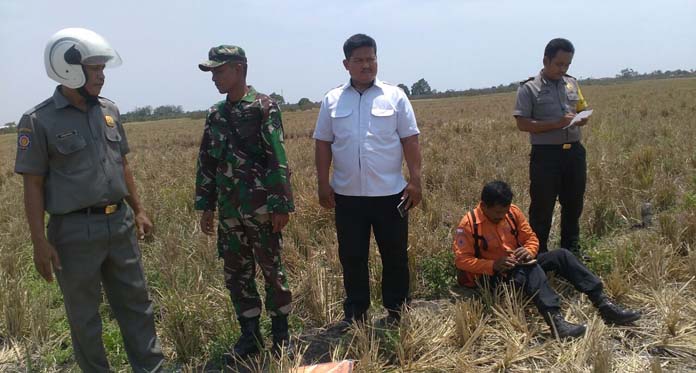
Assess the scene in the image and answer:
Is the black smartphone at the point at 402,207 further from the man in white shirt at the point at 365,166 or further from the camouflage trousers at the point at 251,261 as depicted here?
the camouflage trousers at the point at 251,261

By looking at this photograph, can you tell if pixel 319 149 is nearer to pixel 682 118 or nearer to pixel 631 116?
pixel 682 118

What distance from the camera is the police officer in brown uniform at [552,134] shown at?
4.16 metres

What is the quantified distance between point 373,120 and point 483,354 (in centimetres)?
165

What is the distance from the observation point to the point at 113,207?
297 centimetres

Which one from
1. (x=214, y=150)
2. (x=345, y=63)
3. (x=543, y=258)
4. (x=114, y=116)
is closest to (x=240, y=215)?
(x=214, y=150)

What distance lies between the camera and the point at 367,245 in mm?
3660

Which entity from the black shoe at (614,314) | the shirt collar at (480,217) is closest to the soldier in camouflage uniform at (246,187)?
the shirt collar at (480,217)

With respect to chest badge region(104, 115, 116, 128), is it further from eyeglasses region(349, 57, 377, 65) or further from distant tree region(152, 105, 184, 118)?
distant tree region(152, 105, 184, 118)

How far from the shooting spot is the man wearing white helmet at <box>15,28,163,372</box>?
107 inches

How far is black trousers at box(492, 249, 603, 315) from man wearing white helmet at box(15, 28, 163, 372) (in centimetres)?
251

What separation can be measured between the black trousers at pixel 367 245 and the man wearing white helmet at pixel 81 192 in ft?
4.55

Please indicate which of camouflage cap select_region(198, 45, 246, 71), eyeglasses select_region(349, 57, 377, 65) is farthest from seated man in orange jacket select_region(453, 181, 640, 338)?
camouflage cap select_region(198, 45, 246, 71)

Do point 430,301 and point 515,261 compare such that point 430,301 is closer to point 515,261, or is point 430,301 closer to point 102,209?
point 515,261

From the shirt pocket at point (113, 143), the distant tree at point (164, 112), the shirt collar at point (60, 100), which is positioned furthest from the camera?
the distant tree at point (164, 112)
